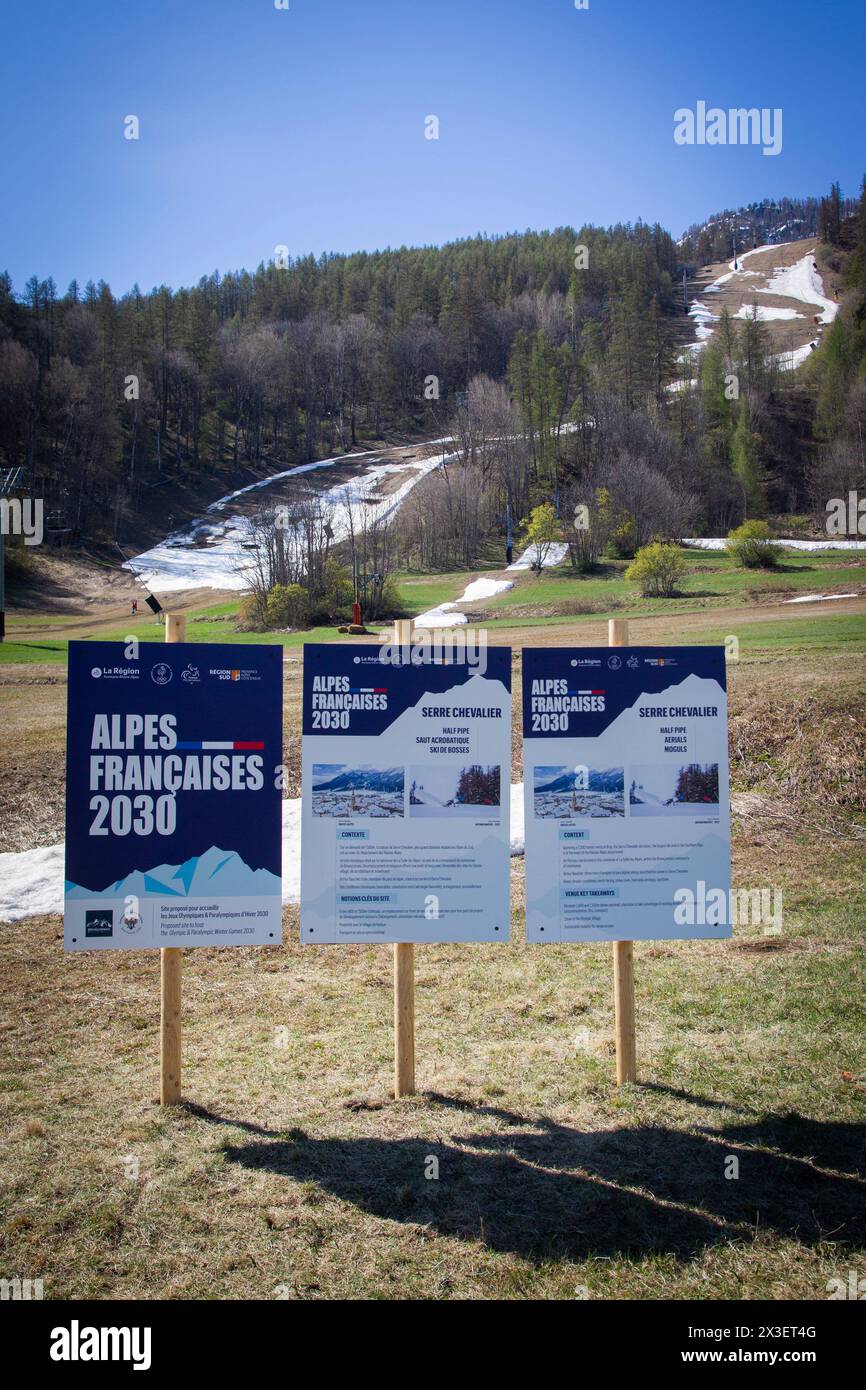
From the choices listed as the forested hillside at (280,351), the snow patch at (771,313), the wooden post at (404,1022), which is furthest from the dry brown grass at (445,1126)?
the snow patch at (771,313)

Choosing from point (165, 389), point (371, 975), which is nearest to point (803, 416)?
point (165, 389)

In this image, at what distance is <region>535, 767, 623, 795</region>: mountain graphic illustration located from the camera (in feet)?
17.7

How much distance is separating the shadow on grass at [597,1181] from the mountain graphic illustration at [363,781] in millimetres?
1860

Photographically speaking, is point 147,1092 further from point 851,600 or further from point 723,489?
point 723,489

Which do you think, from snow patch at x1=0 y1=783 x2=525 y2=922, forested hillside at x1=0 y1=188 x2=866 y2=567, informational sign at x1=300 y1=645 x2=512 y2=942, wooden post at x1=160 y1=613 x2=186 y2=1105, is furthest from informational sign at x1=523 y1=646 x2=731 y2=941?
forested hillside at x1=0 y1=188 x2=866 y2=567

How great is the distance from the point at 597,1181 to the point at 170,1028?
7.98ft

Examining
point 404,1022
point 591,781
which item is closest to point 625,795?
point 591,781

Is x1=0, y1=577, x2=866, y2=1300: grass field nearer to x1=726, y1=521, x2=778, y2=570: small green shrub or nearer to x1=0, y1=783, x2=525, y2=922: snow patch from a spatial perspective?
x1=0, y1=783, x2=525, y2=922: snow patch

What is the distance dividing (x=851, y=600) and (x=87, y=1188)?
85.5 feet

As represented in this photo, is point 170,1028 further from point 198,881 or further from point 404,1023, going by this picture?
point 404,1023

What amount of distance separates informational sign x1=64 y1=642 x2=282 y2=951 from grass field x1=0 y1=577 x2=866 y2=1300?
1.06 meters

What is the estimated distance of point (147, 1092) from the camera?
5.30m

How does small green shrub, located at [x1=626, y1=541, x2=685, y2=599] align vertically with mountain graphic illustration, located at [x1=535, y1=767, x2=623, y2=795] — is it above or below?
above

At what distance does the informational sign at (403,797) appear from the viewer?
17.1ft
